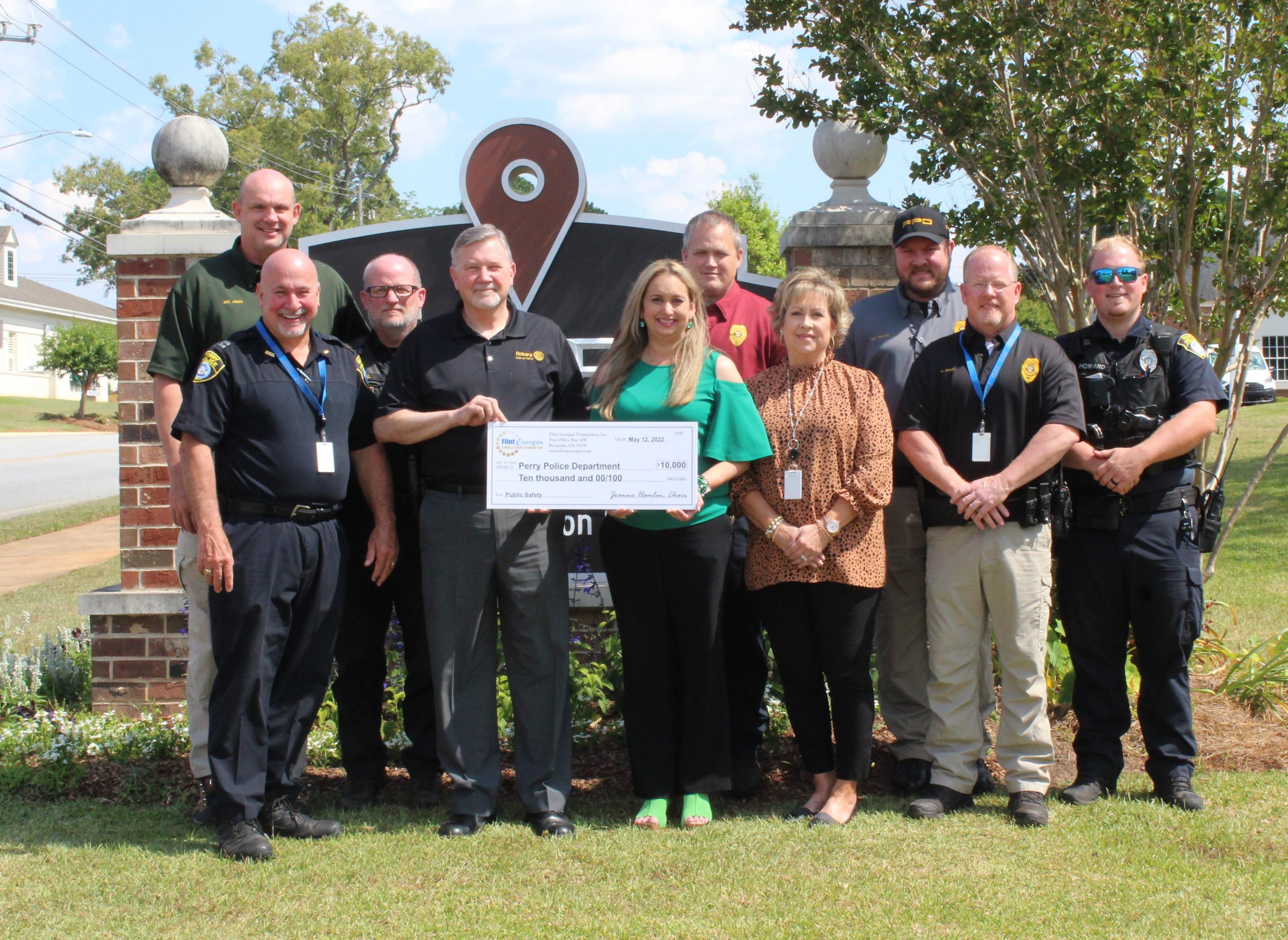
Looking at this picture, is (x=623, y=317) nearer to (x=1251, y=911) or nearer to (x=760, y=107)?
(x=760, y=107)

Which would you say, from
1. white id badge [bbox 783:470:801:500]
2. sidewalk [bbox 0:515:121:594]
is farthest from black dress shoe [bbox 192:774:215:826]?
sidewalk [bbox 0:515:121:594]

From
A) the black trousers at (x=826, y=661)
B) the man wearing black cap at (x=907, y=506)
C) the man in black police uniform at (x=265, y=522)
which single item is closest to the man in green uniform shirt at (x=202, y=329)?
the man in black police uniform at (x=265, y=522)

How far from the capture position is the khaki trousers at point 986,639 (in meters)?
4.12

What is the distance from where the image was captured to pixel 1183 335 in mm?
4352

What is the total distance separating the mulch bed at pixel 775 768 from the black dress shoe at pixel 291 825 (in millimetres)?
462

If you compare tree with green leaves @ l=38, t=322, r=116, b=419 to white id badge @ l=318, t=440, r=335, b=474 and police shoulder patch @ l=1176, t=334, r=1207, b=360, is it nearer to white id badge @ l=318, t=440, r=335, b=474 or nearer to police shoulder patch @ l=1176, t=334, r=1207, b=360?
white id badge @ l=318, t=440, r=335, b=474

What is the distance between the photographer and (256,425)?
3.94m

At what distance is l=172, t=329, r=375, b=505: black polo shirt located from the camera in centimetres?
388

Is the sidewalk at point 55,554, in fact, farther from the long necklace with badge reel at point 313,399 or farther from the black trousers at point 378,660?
the long necklace with badge reel at point 313,399

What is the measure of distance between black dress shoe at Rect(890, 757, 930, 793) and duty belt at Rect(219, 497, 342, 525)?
2570 millimetres

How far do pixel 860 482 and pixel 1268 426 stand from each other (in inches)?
904

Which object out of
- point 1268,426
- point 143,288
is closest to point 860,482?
point 143,288

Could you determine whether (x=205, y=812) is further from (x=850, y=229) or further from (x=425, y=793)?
(x=850, y=229)

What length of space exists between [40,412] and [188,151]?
158ft
